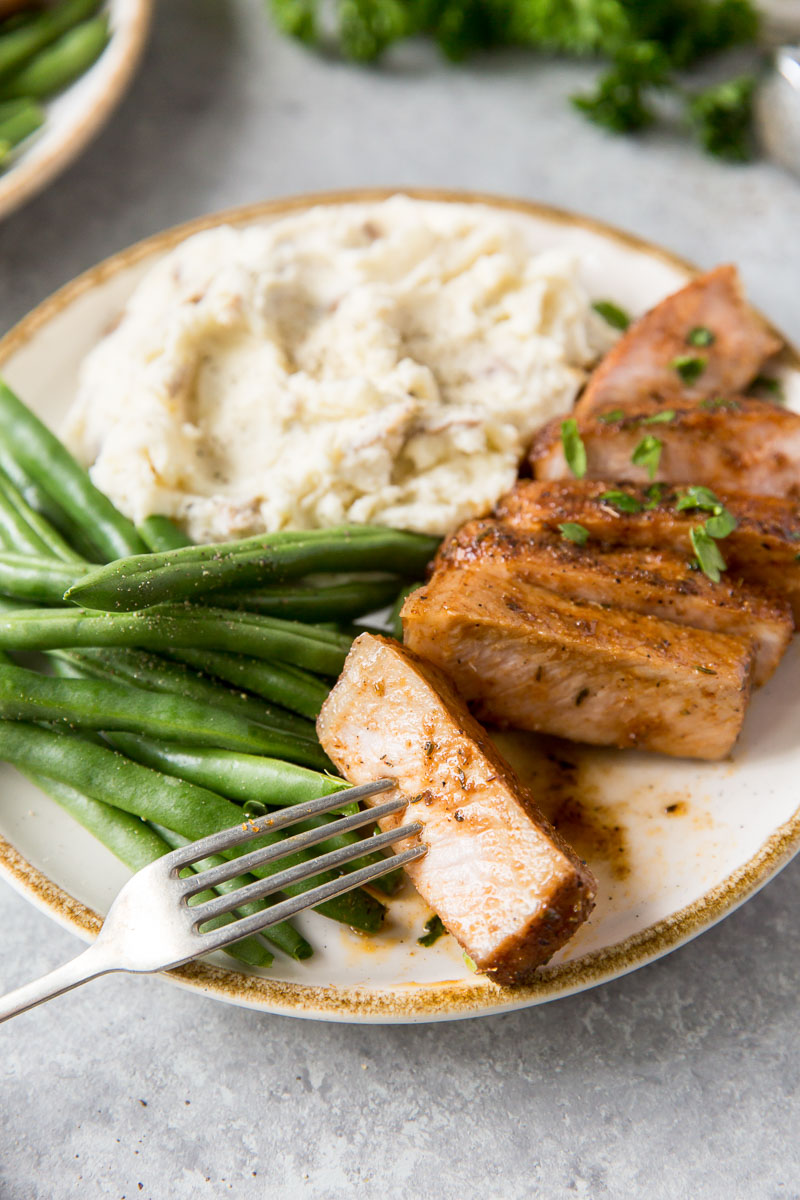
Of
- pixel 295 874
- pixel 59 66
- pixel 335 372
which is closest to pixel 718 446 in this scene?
pixel 335 372

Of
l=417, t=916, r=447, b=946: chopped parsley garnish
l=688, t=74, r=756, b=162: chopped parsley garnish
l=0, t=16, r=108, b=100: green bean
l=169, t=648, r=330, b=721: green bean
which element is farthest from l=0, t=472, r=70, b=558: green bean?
l=688, t=74, r=756, b=162: chopped parsley garnish

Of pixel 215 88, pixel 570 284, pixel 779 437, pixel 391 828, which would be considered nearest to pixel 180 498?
pixel 391 828

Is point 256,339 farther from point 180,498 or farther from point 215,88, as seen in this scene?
point 215,88

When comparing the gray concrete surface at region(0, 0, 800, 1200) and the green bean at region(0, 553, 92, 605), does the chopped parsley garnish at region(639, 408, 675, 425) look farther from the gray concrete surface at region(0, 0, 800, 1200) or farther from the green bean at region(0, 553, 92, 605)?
the green bean at region(0, 553, 92, 605)

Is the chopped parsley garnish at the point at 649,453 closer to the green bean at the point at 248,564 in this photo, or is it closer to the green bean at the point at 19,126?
the green bean at the point at 248,564

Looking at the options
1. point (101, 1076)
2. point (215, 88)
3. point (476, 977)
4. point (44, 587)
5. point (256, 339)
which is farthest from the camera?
point (215, 88)

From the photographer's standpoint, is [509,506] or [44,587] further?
[509,506]
